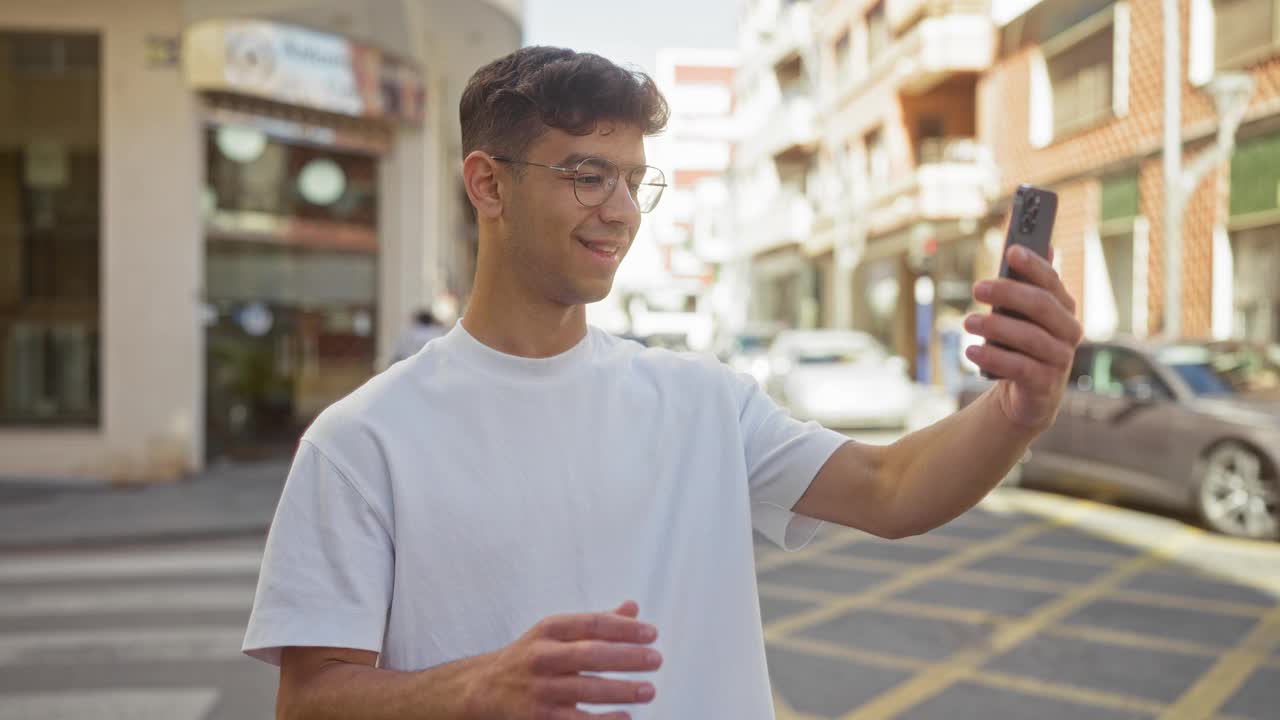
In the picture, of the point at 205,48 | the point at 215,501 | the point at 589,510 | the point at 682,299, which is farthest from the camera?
the point at 682,299

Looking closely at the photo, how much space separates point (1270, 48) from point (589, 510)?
50.5 feet

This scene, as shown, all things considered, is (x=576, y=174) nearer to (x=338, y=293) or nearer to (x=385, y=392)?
(x=385, y=392)

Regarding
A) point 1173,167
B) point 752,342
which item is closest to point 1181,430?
point 1173,167

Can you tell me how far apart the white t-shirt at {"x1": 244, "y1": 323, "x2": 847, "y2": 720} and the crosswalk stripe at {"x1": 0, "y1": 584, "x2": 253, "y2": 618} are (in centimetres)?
561

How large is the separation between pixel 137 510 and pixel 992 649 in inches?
309

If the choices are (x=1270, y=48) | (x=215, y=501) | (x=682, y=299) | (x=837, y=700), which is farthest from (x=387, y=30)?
(x=682, y=299)

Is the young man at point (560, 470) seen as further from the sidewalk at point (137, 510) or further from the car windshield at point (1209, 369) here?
the sidewalk at point (137, 510)

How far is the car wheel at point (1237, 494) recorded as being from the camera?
859cm

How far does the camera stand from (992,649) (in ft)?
19.2

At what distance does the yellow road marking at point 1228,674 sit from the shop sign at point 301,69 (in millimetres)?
11205

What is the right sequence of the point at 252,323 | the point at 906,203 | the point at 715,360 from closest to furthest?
the point at 715,360 < the point at 252,323 < the point at 906,203

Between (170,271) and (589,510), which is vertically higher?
(170,271)

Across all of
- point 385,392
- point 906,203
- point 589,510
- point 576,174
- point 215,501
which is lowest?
point 215,501

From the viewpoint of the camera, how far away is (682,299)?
134 feet
